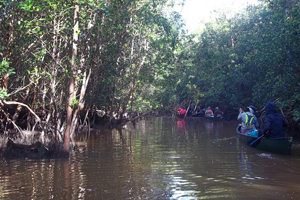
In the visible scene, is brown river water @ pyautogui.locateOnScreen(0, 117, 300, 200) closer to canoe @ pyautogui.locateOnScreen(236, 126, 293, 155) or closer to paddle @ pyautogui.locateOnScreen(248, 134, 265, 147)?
canoe @ pyautogui.locateOnScreen(236, 126, 293, 155)

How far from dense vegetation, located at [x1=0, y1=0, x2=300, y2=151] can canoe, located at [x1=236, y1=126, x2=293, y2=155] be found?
1.02 m

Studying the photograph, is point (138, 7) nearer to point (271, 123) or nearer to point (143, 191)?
point (271, 123)

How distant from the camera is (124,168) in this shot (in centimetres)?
779

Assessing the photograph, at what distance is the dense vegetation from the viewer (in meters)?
9.39

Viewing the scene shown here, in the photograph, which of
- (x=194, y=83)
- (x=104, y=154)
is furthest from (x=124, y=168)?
(x=194, y=83)

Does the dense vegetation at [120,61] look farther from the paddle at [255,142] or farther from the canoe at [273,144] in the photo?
the paddle at [255,142]

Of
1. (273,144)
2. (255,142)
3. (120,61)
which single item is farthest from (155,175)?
(120,61)

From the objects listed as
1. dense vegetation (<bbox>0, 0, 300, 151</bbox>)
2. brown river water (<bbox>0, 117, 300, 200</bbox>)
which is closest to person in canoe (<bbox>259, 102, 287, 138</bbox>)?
dense vegetation (<bbox>0, 0, 300, 151</bbox>)

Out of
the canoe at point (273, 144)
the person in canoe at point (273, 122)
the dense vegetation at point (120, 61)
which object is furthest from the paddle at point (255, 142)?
the dense vegetation at point (120, 61)

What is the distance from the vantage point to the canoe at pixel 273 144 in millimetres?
9297

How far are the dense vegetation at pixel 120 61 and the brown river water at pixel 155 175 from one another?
146cm

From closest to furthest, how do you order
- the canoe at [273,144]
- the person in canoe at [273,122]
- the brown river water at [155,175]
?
the brown river water at [155,175]
the canoe at [273,144]
the person in canoe at [273,122]

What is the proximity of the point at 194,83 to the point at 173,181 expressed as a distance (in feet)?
88.2

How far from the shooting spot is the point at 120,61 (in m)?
17.9
